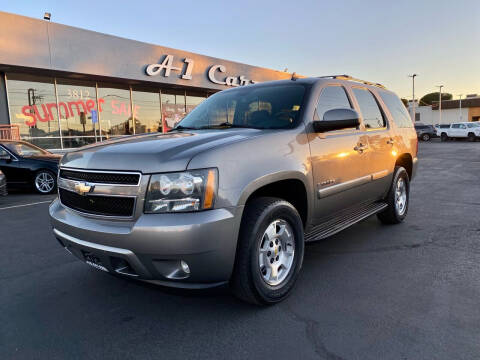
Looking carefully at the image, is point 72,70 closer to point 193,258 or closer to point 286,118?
point 286,118

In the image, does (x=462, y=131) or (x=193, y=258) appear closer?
(x=193, y=258)

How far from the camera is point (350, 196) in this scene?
3.79 meters

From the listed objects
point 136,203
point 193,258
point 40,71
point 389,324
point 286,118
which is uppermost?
point 40,71

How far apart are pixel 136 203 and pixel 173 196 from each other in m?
0.25

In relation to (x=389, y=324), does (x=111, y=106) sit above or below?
above

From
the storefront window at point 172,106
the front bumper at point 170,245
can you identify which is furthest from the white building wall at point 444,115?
the front bumper at point 170,245

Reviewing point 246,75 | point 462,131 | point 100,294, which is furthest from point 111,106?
point 462,131

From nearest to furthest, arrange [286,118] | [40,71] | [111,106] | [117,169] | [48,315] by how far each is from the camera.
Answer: [117,169], [48,315], [286,118], [40,71], [111,106]

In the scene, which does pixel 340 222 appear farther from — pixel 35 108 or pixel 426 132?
pixel 426 132

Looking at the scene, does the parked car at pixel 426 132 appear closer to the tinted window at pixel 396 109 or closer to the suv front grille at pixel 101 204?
the tinted window at pixel 396 109

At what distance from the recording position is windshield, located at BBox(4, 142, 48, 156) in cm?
916

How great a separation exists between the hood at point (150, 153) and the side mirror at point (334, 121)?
24.3 inches

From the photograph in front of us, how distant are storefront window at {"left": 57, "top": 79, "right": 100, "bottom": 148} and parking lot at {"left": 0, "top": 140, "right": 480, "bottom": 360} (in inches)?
497

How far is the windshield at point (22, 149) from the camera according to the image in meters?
9.16
